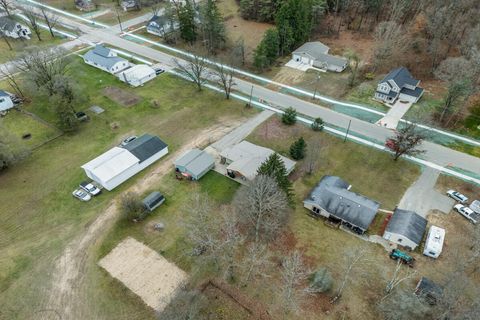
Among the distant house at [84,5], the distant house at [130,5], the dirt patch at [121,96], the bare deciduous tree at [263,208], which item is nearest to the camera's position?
the bare deciduous tree at [263,208]

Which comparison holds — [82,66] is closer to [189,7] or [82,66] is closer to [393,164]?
[189,7]

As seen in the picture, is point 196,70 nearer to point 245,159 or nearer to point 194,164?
point 194,164

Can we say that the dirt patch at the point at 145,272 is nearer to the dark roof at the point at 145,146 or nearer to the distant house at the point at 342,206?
the dark roof at the point at 145,146

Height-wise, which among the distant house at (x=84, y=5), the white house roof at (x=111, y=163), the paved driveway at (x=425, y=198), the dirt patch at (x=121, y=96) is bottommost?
the paved driveway at (x=425, y=198)

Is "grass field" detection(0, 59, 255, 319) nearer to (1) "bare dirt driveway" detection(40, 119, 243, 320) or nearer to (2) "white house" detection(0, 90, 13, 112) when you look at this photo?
(1) "bare dirt driveway" detection(40, 119, 243, 320)

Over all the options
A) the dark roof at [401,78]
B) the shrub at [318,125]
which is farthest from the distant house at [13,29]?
the dark roof at [401,78]

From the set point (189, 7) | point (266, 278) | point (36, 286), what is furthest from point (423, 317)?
point (189, 7)
